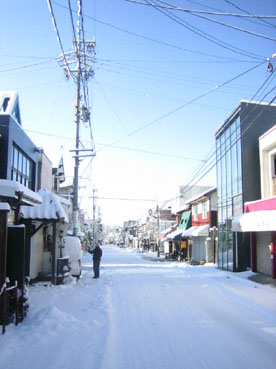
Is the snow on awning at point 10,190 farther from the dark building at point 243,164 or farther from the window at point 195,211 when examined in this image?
the window at point 195,211

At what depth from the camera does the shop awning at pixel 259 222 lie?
14.7 metres

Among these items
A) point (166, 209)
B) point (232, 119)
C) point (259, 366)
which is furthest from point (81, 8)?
point (166, 209)

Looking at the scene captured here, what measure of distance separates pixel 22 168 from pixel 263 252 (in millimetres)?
12502

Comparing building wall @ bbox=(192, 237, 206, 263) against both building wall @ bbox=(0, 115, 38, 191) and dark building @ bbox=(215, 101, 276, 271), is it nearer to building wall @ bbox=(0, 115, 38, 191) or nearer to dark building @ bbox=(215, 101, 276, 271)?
dark building @ bbox=(215, 101, 276, 271)

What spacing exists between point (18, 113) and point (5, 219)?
12514 mm

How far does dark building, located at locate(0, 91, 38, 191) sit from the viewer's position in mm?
14414

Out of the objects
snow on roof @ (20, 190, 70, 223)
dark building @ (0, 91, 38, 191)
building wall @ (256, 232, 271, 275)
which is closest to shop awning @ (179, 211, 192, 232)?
building wall @ (256, 232, 271, 275)

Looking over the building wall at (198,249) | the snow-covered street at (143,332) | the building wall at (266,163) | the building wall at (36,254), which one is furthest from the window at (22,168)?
the building wall at (198,249)

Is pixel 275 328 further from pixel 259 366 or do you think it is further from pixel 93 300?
pixel 93 300

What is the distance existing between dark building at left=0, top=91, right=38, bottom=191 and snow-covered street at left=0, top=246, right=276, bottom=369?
5508 mm

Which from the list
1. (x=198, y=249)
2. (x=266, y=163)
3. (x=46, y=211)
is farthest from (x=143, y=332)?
(x=198, y=249)

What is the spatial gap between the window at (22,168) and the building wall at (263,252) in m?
12.1

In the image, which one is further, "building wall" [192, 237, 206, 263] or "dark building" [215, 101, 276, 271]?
"building wall" [192, 237, 206, 263]

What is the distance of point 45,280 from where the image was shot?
15883mm
